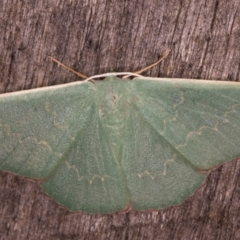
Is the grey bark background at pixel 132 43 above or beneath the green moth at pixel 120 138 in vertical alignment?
above

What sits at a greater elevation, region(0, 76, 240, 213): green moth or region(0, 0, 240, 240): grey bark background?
region(0, 0, 240, 240): grey bark background

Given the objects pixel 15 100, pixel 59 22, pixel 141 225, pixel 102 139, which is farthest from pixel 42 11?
pixel 141 225

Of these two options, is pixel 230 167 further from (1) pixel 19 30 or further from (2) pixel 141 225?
(1) pixel 19 30

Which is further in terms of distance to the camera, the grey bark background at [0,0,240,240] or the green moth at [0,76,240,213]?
the grey bark background at [0,0,240,240]

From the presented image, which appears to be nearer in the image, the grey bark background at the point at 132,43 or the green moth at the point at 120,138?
the green moth at the point at 120,138
